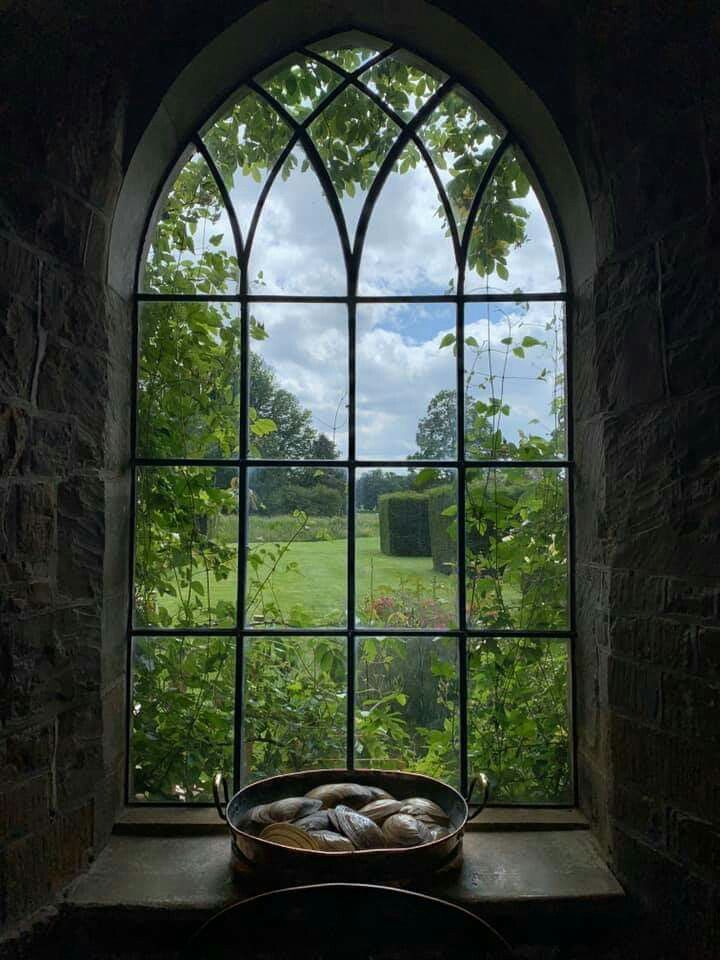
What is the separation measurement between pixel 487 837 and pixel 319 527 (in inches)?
34.4

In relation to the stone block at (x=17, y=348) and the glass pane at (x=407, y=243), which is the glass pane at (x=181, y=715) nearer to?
the stone block at (x=17, y=348)

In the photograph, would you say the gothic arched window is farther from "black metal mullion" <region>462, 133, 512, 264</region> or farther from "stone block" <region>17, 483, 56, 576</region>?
"stone block" <region>17, 483, 56, 576</region>

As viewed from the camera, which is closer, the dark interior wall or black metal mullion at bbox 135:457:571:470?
the dark interior wall

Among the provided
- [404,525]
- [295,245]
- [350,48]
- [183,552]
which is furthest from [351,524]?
[350,48]

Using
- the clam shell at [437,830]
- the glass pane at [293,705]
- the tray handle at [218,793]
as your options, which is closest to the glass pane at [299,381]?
the glass pane at [293,705]

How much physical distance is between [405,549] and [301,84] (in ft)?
4.38

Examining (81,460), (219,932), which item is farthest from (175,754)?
(81,460)

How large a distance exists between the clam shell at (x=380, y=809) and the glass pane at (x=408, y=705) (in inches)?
8.7

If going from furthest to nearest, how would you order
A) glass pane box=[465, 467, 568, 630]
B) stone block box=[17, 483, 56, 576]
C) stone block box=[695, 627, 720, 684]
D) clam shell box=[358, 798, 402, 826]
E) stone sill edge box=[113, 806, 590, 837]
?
glass pane box=[465, 467, 568, 630] → stone sill edge box=[113, 806, 590, 837] → clam shell box=[358, 798, 402, 826] → stone block box=[17, 483, 56, 576] → stone block box=[695, 627, 720, 684]

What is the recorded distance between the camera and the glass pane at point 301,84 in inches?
66.6

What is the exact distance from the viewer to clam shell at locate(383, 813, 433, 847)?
4.03 feet

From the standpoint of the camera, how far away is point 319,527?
64.2 inches

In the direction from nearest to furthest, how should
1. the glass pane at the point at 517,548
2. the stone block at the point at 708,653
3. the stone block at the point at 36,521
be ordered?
the stone block at the point at 708,653
the stone block at the point at 36,521
the glass pane at the point at 517,548

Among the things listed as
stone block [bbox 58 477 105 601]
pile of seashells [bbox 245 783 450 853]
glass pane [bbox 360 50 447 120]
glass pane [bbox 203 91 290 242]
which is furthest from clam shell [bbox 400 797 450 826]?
glass pane [bbox 360 50 447 120]
